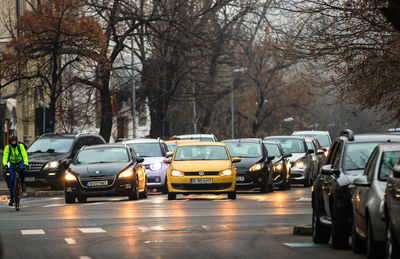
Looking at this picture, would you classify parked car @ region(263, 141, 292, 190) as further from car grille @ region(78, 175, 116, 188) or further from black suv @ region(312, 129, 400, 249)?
black suv @ region(312, 129, 400, 249)

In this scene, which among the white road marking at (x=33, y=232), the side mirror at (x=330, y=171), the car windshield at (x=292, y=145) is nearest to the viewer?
the side mirror at (x=330, y=171)

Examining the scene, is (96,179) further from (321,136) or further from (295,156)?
(321,136)

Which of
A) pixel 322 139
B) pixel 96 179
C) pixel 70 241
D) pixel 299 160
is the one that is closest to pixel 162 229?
pixel 70 241

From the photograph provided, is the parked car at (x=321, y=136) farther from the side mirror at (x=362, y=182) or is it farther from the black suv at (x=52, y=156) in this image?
the side mirror at (x=362, y=182)

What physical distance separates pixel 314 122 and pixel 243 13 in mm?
70118

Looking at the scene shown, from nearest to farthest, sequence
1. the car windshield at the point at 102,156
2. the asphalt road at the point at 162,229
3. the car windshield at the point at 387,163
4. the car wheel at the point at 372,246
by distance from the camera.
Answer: the car wheel at the point at 372,246 < the car windshield at the point at 387,163 < the asphalt road at the point at 162,229 < the car windshield at the point at 102,156

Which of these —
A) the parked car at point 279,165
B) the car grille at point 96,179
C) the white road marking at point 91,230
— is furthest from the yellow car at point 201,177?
the white road marking at point 91,230

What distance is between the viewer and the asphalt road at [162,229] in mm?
14344

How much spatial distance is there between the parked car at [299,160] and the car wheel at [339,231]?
75.0 ft

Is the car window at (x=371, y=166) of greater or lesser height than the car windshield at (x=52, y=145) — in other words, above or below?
below

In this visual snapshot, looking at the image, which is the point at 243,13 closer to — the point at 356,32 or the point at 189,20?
the point at 189,20

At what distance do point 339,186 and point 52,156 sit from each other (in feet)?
74.2

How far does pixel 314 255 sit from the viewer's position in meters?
13.8

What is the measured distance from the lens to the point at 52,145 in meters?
36.6
